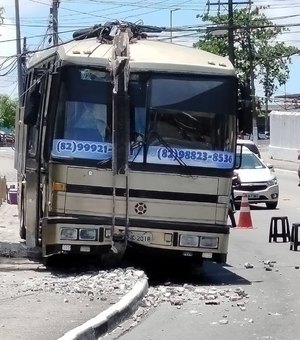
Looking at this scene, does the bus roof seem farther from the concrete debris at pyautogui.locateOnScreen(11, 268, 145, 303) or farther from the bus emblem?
the concrete debris at pyautogui.locateOnScreen(11, 268, 145, 303)

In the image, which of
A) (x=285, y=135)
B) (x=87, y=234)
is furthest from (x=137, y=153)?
(x=285, y=135)

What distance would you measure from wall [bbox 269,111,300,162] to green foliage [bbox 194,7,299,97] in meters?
4.13

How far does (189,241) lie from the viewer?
43.7 feet

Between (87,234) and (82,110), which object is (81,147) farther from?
(87,234)

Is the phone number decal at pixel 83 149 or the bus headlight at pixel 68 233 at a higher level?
the phone number decal at pixel 83 149

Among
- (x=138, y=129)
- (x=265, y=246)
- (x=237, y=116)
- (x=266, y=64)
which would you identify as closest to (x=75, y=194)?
(x=138, y=129)

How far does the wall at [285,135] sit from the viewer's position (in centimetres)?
6186

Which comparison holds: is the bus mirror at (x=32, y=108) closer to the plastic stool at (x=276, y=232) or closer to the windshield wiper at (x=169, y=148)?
the windshield wiper at (x=169, y=148)

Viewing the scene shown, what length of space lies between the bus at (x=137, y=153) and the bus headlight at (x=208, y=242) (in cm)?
1

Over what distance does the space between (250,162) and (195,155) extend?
613 inches

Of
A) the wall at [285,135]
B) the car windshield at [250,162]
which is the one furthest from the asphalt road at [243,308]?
the wall at [285,135]

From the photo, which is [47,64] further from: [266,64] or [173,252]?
[266,64]

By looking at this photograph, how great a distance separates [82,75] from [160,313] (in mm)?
3752

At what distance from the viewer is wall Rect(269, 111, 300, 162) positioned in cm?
6186
